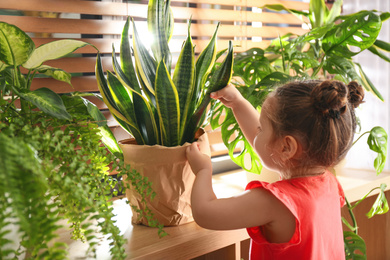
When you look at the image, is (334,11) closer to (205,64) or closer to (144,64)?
(205,64)

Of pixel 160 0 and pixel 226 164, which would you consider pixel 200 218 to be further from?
pixel 226 164

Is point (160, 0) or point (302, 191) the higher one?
point (160, 0)

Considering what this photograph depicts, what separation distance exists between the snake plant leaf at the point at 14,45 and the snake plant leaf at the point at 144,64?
0.83 feet

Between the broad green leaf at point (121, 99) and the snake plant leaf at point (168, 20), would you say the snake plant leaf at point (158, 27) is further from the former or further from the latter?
the broad green leaf at point (121, 99)

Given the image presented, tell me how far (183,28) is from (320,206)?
0.92 meters

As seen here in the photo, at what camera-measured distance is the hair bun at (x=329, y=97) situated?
93 centimetres

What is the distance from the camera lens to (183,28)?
5.49 ft

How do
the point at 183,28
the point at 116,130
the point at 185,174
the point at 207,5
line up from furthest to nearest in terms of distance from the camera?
the point at 207,5 < the point at 183,28 < the point at 116,130 < the point at 185,174

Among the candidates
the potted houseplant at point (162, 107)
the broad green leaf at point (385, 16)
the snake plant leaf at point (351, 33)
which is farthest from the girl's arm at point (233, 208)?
the broad green leaf at point (385, 16)

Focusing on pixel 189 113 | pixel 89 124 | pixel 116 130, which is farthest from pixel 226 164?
pixel 89 124

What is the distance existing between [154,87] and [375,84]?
60.9 inches

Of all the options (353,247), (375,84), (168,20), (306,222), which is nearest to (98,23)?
(168,20)

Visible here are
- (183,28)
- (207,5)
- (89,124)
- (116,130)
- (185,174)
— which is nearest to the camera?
(89,124)

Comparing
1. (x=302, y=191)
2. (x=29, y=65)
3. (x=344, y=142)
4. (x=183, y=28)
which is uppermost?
(x=183, y=28)
